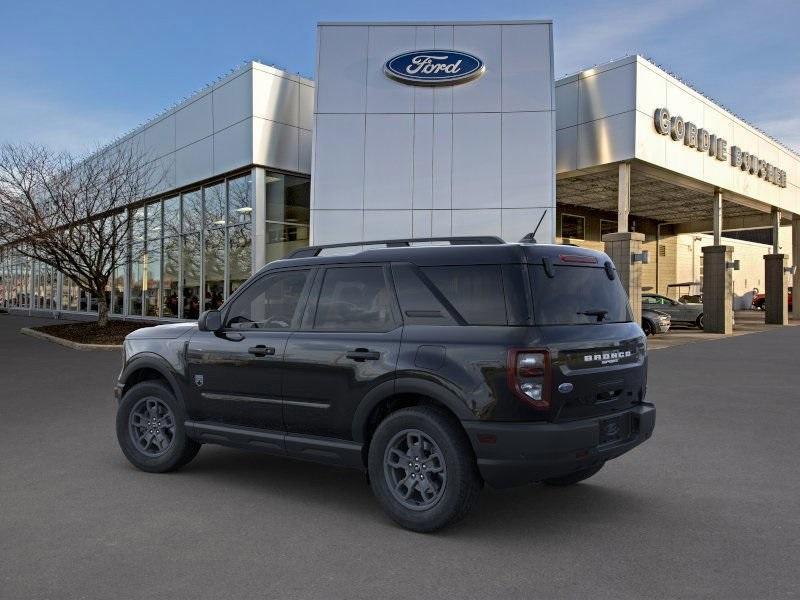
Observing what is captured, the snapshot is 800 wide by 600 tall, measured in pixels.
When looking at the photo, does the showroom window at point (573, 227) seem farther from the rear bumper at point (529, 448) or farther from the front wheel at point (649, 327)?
the rear bumper at point (529, 448)

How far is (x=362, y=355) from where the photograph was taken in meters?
4.72

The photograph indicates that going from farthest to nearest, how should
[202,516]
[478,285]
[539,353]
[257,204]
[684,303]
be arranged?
1. [684,303]
2. [257,204]
3. [202,516]
4. [478,285]
5. [539,353]

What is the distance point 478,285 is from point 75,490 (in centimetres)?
344

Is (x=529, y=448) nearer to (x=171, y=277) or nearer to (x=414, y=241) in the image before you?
(x=414, y=241)

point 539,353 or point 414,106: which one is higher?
point 414,106

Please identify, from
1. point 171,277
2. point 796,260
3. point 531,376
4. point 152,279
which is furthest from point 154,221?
point 796,260

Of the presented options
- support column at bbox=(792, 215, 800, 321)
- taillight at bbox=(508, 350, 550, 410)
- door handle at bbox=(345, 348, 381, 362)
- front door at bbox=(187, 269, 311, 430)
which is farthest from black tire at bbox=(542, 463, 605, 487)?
support column at bbox=(792, 215, 800, 321)

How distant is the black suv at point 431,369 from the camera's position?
4.16 m

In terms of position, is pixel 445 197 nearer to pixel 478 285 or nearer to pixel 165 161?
pixel 165 161

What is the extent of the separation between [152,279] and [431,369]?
81.8 feet

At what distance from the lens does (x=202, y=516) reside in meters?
4.72

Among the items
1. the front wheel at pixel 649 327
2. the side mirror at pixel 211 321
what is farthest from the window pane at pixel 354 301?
the front wheel at pixel 649 327

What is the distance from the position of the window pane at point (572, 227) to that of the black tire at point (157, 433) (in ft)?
94.8

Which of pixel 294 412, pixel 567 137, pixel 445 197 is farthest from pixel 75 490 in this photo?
pixel 567 137
